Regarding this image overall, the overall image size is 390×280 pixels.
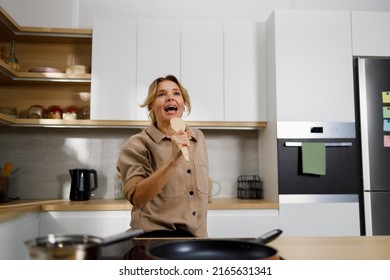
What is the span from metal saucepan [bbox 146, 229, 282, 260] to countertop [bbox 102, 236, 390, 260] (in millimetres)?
47

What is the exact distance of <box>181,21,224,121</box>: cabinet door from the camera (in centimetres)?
162

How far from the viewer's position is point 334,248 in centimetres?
49

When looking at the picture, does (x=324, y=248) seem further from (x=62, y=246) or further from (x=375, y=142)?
(x=375, y=142)

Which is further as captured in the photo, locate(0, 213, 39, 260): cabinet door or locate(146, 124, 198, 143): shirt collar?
locate(146, 124, 198, 143): shirt collar

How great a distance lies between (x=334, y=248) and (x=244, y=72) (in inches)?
49.2

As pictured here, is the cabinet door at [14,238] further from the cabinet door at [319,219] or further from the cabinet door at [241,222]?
the cabinet door at [319,219]

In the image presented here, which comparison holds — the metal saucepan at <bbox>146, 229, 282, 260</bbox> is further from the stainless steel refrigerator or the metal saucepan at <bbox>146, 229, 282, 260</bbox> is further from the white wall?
the white wall

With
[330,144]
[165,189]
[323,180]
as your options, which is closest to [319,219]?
[323,180]

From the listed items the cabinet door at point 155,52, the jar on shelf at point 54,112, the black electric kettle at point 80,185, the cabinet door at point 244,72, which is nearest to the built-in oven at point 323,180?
the cabinet door at point 244,72

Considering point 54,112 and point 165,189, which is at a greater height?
point 54,112

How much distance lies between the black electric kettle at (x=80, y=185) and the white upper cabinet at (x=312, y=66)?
0.86 m

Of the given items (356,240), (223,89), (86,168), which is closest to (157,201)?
(356,240)

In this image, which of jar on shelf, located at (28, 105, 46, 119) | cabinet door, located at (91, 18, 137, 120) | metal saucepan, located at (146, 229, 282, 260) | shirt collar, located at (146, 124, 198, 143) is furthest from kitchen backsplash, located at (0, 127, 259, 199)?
metal saucepan, located at (146, 229, 282, 260)
